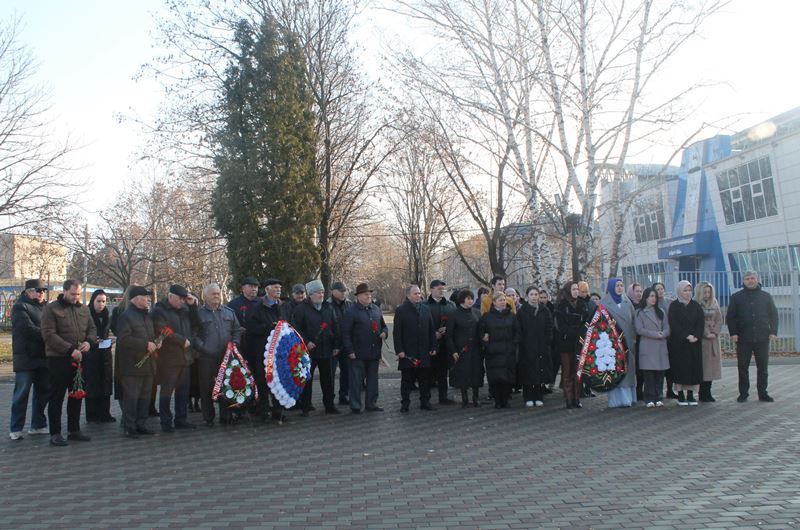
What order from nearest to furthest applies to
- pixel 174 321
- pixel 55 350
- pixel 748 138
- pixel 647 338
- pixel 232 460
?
pixel 232 460
pixel 55 350
pixel 174 321
pixel 647 338
pixel 748 138

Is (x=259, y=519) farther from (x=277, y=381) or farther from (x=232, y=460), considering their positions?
(x=277, y=381)

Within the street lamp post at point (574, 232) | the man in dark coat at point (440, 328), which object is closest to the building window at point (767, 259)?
the street lamp post at point (574, 232)

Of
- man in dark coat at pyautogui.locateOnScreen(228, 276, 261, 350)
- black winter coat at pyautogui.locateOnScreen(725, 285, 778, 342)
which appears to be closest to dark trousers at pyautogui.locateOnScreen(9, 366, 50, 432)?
man in dark coat at pyautogui.locateOnScreen(228, 276, 261, 350)

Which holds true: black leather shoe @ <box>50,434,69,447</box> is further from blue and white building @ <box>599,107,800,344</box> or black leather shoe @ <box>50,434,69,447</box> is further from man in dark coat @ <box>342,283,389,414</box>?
blue and white building @ <box>599,107,800,344</box>

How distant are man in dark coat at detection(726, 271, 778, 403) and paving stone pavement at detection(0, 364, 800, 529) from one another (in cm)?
94

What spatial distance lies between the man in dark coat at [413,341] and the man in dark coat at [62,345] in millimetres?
4625

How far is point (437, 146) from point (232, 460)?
40.2 ft

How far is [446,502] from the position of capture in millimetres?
6012

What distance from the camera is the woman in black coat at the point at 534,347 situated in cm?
1141

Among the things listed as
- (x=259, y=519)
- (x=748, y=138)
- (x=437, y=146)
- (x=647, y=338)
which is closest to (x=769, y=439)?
(x=647, y=338)

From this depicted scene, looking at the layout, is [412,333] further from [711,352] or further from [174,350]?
[711,352]

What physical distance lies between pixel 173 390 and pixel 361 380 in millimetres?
2871

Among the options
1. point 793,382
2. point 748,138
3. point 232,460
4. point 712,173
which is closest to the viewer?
point 232,460

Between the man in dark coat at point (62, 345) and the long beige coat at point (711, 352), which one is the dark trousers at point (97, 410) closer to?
the man in dark coat at point (62, 345)
